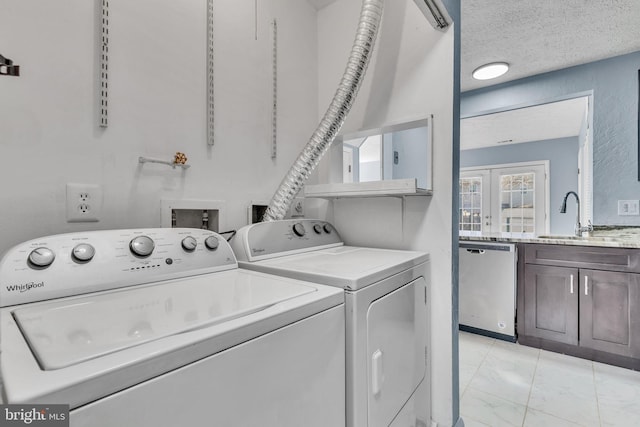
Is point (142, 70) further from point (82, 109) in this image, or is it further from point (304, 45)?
point (304, 45)

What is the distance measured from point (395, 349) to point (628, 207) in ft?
9.45

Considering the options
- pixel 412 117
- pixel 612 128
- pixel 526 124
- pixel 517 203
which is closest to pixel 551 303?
pixel 612 128

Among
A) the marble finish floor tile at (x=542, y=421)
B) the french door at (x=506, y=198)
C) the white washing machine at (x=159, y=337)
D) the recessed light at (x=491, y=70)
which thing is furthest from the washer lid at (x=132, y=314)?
the french door at (x=506, y=198)

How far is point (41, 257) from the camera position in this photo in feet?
2.63

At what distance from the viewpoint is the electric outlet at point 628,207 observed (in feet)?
8.41

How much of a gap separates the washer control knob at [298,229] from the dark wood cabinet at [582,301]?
207 cm

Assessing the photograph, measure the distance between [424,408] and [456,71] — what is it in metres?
1.67

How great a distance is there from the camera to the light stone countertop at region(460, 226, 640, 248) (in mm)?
2203

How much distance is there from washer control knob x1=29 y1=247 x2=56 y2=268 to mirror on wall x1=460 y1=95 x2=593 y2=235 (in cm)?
487

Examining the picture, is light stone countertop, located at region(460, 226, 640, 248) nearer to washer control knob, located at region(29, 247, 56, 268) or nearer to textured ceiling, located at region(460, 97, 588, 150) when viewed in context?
textured ceiling, located at region(460, 97, 588, 150)

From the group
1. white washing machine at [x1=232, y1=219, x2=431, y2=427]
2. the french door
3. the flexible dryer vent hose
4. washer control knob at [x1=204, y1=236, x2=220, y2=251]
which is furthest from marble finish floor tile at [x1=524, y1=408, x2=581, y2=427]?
the french door

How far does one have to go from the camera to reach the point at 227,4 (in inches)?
58.6

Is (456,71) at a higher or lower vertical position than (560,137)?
lower

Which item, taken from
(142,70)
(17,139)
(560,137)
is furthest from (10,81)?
(560,137)
